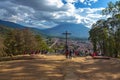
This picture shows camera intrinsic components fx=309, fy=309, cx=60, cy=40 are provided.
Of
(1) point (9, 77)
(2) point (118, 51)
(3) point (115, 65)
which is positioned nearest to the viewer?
(1) point (9, 77)

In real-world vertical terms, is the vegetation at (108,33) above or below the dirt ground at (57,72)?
above

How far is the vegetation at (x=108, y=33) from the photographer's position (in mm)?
63981

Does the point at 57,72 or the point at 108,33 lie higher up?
the point at 108,33

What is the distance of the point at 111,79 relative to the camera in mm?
28922

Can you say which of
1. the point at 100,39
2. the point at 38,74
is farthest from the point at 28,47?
the point at 38,74

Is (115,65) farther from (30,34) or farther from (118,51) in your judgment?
(30,34)

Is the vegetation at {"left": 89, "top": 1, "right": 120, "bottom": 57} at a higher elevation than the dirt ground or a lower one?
higher

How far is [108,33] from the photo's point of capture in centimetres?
7956

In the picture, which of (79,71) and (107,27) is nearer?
(79,71)

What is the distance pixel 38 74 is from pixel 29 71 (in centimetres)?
164

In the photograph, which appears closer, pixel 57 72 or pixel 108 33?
pixel 57 72

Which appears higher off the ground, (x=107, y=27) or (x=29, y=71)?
(x=107, y=27)

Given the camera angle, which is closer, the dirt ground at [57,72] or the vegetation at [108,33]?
the dirt ground at [57,72]

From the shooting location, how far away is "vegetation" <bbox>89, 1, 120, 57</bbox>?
64.0 m
